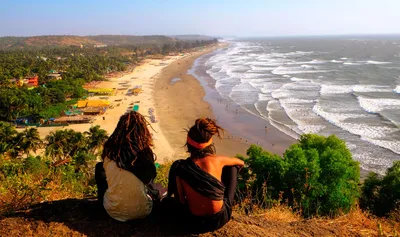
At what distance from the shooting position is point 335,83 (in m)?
42.5

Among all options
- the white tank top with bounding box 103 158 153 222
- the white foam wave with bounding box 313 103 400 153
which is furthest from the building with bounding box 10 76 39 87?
the white tank top with bounding box 103 158 153 222

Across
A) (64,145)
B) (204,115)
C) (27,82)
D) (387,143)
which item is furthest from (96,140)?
(27,82)

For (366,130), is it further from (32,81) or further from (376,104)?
(32,81)

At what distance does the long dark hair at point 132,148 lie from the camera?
3.21 metres

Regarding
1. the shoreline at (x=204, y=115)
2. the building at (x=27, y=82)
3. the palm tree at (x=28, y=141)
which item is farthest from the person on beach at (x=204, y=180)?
the building at (x=27, y=82)

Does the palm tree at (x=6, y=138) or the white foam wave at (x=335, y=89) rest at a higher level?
the white foam wave at (x=335, y=89)

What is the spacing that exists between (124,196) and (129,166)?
330mm

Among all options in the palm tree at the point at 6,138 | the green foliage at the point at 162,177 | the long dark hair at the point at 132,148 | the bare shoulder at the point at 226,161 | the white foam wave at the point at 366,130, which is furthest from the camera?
the white foam wave at the point at 366,130

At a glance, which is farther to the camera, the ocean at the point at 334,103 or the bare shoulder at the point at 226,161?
the ocean at the point at 334,103

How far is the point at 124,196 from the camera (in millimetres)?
3291

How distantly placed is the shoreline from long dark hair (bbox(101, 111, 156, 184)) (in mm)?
13774

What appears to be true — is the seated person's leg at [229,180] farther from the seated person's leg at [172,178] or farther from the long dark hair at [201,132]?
the seated person's leg at [172,178]

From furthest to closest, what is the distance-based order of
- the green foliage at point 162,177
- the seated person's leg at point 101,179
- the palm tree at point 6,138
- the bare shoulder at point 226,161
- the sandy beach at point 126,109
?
the sandy beach at point 126,109, the palm tree at point 6,138, the green foliage at point 162,177, the seated person's leg at point 101,179, the bare shoulder at point 226,161

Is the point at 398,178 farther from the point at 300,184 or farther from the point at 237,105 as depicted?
the point at 237,105
